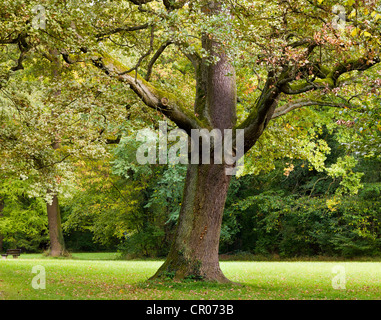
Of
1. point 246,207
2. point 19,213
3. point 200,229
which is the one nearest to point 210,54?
point 200,229

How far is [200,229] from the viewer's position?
12.3 meters

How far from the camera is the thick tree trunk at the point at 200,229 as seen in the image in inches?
476

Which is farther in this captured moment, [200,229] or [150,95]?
[200,229]

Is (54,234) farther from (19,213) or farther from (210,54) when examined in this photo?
(210,54)

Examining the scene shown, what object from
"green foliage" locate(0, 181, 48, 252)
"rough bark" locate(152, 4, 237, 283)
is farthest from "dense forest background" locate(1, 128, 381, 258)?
"rough bark" locate(152, 4, 237, 283)

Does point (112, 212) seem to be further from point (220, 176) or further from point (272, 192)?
point (220, 176)

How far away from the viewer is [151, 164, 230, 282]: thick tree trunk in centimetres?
1209

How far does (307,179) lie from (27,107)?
76.9ft

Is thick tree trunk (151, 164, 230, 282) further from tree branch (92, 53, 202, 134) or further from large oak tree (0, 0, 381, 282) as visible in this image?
tree branch (92, 53, 202, 134)

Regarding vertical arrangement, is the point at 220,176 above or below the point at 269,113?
below

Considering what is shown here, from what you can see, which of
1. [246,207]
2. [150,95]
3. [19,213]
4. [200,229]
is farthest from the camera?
[19,213]
